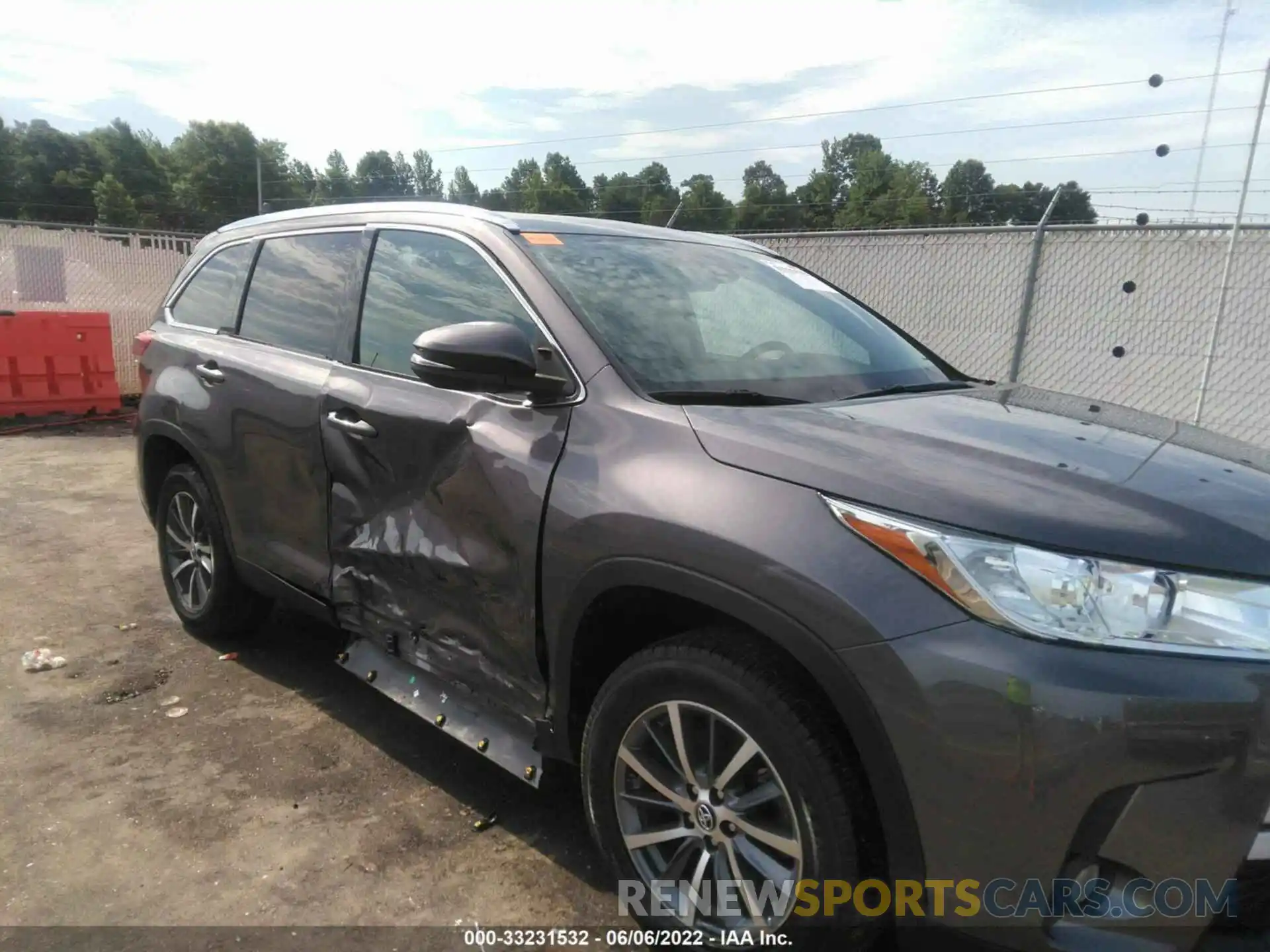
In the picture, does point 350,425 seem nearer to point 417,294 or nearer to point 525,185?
point 417,294

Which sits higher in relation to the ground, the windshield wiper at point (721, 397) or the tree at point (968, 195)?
the tree at point (968, 195)

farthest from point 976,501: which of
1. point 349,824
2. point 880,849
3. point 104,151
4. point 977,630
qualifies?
point 104,151

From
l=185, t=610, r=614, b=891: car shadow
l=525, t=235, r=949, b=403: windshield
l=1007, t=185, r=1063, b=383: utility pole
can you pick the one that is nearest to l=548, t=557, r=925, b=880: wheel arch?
→ l=185, t=610, r=614, b=891: car shadow

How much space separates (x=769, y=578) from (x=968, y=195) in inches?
1907

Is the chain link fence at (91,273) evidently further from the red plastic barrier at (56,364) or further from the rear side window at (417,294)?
the rear side window at (417,294)

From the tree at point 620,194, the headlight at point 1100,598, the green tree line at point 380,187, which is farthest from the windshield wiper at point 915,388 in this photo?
the tree at point 620,194

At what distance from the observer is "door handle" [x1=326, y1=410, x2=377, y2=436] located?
2.98 metres

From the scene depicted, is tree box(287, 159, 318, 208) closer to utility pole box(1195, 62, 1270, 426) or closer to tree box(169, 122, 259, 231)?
tree box(169, 122, 259, 231)

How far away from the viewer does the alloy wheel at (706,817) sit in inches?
77.2

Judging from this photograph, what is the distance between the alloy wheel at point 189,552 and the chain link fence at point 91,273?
8.83 m

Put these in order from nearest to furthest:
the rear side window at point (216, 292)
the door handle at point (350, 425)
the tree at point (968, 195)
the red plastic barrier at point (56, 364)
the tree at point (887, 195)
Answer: the door handle at point (350, 425) < the rear side window at point (216, 292) < the red plastic barrier at point (56, 364) < the tree at point (968, 195) < the tree at point (887, 195)

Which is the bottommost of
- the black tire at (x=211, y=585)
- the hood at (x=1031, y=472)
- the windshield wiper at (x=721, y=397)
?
the black tire at (x=211, y=585)

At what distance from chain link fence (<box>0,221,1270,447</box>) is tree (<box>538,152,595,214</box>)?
40103 mm

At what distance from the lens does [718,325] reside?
286 cm
